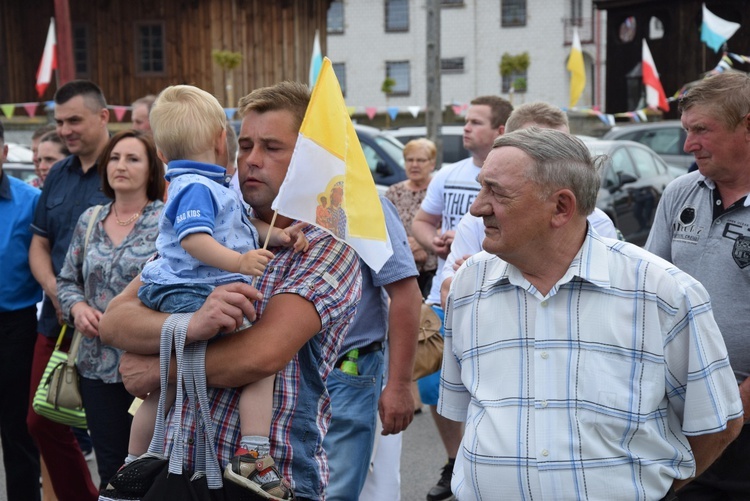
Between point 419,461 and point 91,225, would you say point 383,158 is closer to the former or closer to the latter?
point 419,461

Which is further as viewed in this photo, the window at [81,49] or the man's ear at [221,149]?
the window at [81,49]

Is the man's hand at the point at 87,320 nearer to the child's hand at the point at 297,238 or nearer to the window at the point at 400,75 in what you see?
the child's hand at the point at 297,238

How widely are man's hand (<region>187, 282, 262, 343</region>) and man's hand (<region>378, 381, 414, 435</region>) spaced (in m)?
1.58

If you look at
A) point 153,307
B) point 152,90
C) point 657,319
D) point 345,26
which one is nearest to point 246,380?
point 153,307

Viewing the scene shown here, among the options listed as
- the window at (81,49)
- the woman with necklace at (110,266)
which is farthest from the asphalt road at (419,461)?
the window at (81,49)

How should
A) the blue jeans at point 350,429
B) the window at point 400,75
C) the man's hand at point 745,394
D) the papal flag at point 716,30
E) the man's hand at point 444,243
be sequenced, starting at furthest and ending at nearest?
the window at point 400,75 < the papal flag at point 716,30 < the man's hand at point 444,243 < the blue jeans at point 350,429 < the man's hand at point 745,394

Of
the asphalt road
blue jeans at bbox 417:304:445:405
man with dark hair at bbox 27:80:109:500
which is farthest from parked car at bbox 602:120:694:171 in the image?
man with dark hair at bbox 27:80:109:500

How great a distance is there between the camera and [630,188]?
13.7 m

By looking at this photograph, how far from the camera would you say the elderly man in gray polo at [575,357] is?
2.75m

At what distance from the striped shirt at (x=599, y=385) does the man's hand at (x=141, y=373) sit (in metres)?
0.97

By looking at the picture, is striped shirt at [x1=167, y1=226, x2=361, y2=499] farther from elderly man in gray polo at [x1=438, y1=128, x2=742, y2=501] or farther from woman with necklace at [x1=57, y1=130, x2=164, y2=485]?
woman with necklace at [x1=57, y1=130, x2=164, y2=485]

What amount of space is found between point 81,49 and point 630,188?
59.7ft

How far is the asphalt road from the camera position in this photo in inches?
251

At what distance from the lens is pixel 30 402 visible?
5.46 metres
